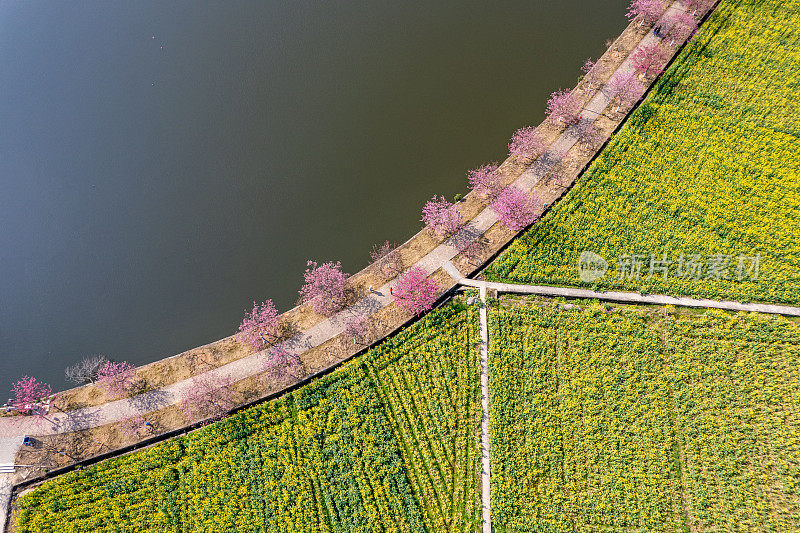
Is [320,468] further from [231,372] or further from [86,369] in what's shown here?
[86,369]

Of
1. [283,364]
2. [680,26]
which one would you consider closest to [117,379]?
[283,364]

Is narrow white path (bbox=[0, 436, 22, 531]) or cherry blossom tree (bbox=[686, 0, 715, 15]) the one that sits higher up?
cherry blossom tree (bbox=[686, 0, 715, 15])

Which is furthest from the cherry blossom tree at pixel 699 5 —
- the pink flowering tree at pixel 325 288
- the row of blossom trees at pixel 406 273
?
the pink flowering tree at pixel 325 288

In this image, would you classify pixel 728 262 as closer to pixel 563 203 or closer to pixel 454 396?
pixel 563 203

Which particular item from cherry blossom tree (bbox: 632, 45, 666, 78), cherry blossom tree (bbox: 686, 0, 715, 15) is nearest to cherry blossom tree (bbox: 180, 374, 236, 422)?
cherry blossom tree (bbox: 632, 45, 666, 78)

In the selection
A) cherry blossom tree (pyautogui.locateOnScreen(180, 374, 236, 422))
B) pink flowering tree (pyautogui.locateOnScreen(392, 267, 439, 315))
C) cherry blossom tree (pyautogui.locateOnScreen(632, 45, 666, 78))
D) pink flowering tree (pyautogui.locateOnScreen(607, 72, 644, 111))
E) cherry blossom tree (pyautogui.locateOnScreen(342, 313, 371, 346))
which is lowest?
cherry blossom tree (pyautogui.locateOnScreen(180, 374, 236, 422))

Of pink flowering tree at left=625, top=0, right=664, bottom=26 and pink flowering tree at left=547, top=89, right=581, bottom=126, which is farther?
pink flowering tree at left=625, top=0, right=664, bottom=26

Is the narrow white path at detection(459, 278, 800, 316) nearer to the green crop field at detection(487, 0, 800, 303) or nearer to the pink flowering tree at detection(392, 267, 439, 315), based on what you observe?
the green crop field at detection(487, 0, 800, 303)
